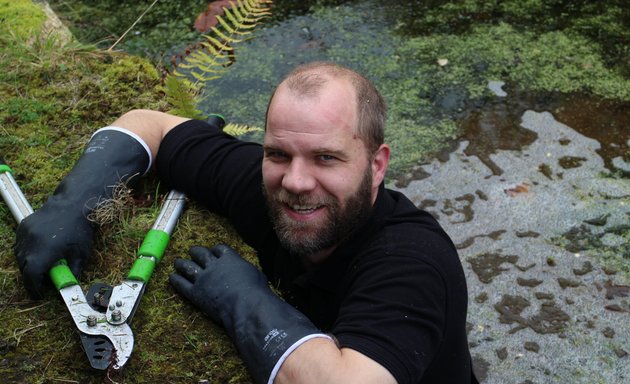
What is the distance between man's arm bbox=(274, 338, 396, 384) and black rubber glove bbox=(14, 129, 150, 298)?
2.78 feet

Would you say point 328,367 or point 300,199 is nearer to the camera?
point 328,367

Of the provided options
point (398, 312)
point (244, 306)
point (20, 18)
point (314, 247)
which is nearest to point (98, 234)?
point (244, 306)

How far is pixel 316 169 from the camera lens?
2.39 m

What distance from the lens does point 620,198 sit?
4.24m

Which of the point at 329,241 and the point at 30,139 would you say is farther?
the point at 30,139

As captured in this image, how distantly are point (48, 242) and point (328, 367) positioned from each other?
1035 millimetres

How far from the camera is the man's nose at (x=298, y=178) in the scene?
2.34 metres

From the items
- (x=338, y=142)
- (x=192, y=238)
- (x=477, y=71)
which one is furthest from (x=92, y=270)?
(x=477, y=71)

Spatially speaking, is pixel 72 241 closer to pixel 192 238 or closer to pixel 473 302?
pixel 192 238

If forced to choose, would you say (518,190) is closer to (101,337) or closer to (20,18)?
(101,337)

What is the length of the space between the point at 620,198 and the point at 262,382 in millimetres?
2949

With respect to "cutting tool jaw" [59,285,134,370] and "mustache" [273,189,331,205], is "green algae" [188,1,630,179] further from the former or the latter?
"cutting tool jaw" [59,285,134,370]

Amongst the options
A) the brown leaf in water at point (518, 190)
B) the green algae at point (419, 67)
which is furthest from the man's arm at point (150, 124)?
the brown leaf in water at point (518, 190)

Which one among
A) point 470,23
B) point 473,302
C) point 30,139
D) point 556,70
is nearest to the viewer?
point 30,139
